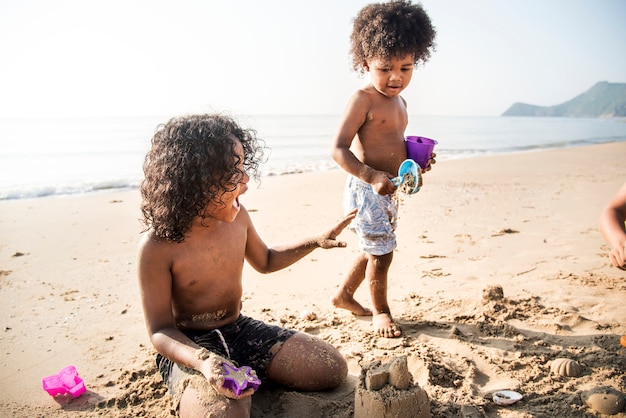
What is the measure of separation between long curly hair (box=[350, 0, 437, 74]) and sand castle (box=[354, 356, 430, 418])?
74.1 inches

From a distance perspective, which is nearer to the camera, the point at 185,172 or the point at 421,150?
the point at 185,172

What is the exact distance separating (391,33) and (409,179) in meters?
0.97

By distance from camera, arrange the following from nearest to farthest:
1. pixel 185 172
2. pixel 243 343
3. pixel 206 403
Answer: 1. pixel 206 403
2. pixel 185 172
3. pixel 243 343

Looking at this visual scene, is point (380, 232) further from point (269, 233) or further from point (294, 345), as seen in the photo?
point (269, 233)

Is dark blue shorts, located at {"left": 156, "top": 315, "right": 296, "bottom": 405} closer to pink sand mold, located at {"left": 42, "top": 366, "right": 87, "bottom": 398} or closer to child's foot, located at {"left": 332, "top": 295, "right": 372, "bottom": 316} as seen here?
pink sand mold, located at {"left": 42, "top": 366, "right": 87, "bottom": 398}

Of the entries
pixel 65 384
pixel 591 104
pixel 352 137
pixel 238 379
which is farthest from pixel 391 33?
pixel 591 104

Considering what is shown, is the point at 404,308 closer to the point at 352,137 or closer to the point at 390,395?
the point at 352,137

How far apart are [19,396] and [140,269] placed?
1.04m

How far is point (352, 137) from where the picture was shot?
9.66ft

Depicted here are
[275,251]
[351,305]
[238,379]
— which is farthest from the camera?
[351,305]

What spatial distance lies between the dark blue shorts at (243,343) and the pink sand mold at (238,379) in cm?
40

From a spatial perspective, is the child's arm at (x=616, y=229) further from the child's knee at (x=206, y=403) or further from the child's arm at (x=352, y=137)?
the child's knee at (x=206, y=403)

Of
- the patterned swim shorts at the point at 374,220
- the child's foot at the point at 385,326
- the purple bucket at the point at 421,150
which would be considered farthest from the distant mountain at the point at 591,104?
the child's foot at the point at 385,326

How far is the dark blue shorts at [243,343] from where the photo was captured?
2.18 metres
